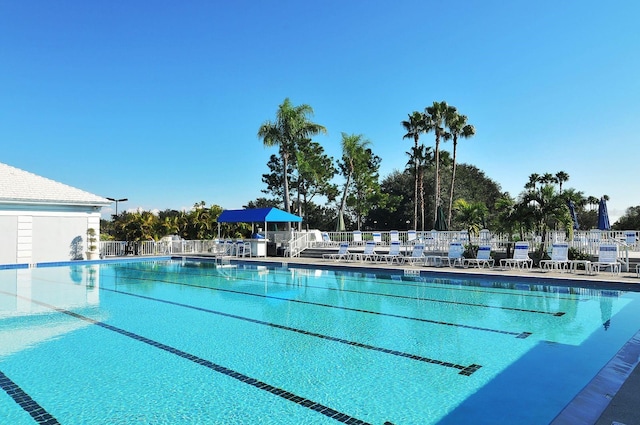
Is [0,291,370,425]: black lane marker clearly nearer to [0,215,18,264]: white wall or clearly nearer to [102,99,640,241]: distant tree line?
[102,99,640,241]: distant tree line

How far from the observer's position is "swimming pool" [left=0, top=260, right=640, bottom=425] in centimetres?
400

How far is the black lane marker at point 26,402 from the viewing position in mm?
3824

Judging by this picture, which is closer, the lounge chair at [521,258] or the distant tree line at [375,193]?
the lounge chair at [521,258]

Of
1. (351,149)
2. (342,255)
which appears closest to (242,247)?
(342,255)

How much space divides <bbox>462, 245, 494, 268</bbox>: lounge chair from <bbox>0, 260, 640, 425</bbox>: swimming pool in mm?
3403

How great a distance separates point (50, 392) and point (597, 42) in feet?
58.7

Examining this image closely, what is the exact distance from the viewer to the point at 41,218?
20.3 m

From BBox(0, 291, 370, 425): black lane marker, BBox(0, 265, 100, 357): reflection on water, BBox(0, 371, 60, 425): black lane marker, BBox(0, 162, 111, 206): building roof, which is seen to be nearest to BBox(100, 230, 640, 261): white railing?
BBox(0, 162, 111, 206): building roof

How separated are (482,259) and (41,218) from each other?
20.7 metres

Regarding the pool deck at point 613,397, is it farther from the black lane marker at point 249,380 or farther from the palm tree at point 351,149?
the palm tree at point 351,149

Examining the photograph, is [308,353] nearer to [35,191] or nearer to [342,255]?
[342,255]

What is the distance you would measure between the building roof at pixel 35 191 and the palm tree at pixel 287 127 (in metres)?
11.6

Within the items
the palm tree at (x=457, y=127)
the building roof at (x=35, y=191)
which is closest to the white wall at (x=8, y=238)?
the building roof at (x=35, y=191)

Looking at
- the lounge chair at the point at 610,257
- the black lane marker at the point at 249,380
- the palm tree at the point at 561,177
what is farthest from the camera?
the palm tree at the point at 561,177
